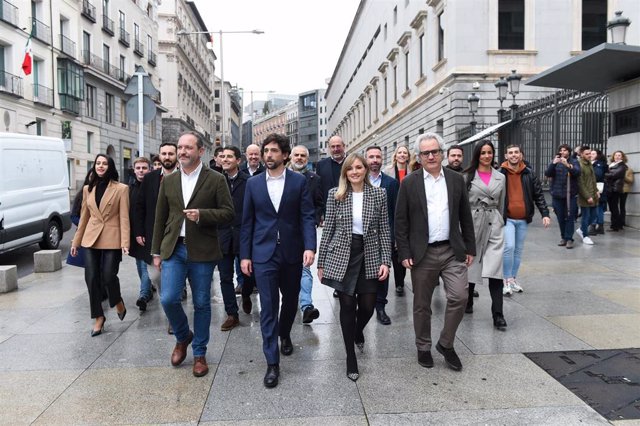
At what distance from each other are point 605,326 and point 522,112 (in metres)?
12.9

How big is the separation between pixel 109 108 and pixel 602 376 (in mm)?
37427

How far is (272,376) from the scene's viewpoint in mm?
3947

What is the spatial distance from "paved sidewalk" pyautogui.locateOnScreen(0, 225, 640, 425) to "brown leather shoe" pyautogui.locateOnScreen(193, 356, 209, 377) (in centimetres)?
6

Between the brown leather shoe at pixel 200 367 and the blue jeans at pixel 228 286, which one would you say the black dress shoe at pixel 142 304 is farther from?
the brown leather shoe at pixel 200 367

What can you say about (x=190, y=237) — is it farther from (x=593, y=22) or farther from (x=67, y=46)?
(x=67, y=46)

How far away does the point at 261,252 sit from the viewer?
4164 millimetres

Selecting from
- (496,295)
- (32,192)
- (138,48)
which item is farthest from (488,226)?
(138,48)

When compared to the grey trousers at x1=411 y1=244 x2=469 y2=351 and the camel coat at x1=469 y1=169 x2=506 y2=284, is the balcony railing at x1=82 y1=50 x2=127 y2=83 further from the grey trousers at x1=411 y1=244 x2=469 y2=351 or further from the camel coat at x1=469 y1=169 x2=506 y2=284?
the grey trousers at x1=411 y1=244 x2=469 y2=351

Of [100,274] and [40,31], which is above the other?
[40,31]

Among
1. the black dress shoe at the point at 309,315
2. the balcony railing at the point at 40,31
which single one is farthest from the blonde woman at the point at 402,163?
the balcony railing at the point at 40,31

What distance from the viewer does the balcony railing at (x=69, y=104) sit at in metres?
29.1

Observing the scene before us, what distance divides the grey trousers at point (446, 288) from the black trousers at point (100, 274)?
316cm

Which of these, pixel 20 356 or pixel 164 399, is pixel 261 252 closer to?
pixel 164 399

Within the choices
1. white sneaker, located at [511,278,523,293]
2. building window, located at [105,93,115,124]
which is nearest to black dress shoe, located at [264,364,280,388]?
white sneaker, located at [511,278,523,293]
